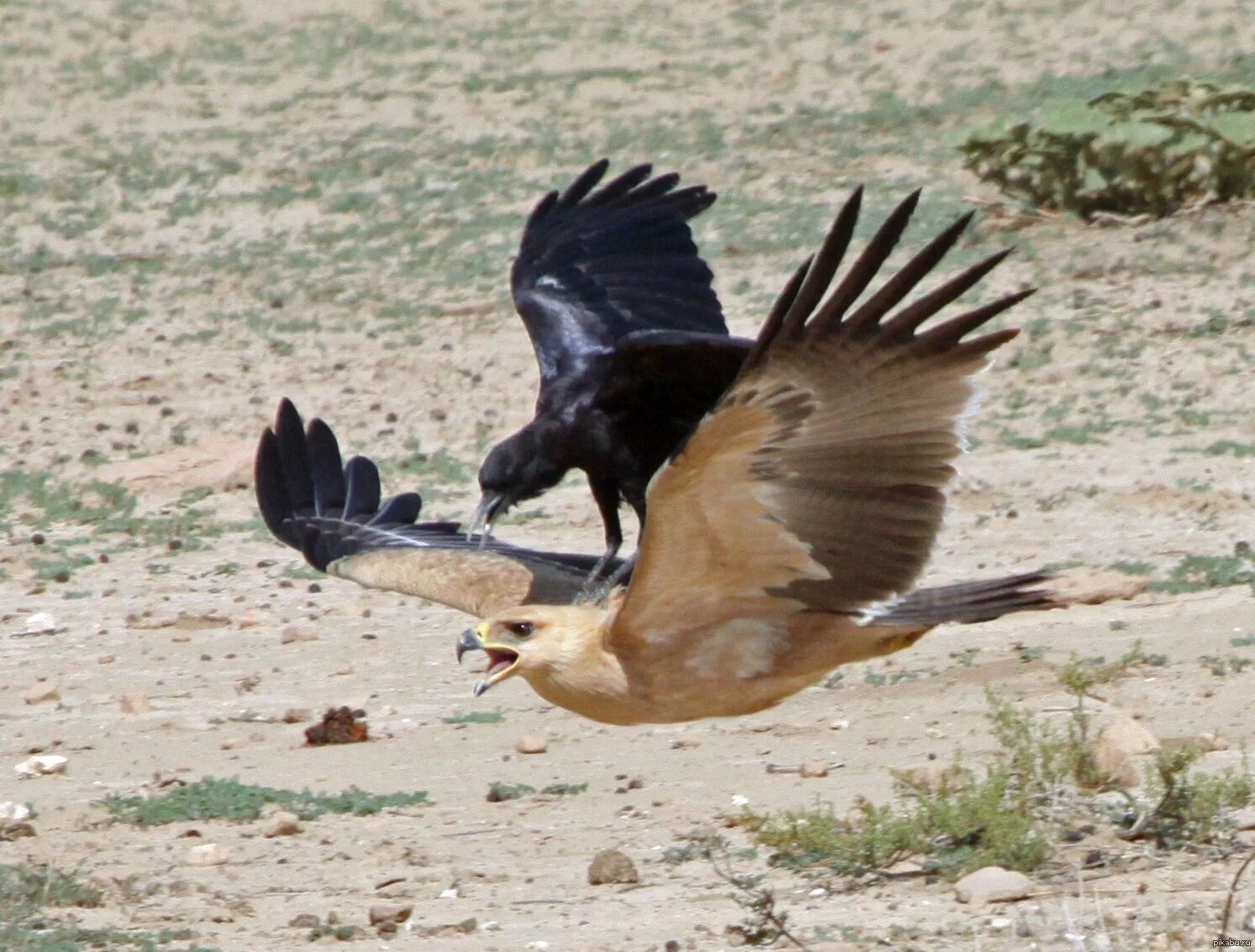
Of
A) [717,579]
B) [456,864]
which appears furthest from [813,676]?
[456,864]

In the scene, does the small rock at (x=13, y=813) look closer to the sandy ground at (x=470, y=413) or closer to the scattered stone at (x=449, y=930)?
the sandy ground at (x=470, y=413)

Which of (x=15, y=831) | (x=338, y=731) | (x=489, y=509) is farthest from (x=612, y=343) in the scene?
(x=15, y=831)

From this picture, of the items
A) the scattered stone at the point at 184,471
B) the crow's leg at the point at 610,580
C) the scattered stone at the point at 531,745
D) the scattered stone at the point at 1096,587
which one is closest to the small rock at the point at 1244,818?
the crow's leg at the point at 610,580

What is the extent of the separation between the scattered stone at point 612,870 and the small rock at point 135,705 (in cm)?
271

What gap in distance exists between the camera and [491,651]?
5.52 m

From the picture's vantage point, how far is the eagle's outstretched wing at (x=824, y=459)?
15.6 feet

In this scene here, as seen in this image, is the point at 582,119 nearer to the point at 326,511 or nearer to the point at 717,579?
the point at 326,511

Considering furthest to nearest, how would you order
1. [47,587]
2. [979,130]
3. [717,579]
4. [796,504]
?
[979,130], [47,587], [717,579], [796,504]

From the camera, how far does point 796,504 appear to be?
508 cm

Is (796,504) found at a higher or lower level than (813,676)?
higher

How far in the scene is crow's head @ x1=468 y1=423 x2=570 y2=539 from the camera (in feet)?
26.0

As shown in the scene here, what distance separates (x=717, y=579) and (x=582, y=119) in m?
13.7

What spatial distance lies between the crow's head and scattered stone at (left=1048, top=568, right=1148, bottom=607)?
213cm

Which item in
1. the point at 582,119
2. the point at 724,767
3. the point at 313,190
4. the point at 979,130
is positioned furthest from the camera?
the point at 582,119
